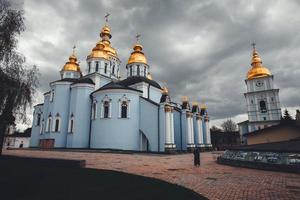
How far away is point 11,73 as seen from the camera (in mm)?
12164

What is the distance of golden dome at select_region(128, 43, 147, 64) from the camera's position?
1497 inches

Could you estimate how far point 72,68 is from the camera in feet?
123

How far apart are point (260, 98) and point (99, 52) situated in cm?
3850

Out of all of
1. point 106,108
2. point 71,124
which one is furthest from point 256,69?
point 71,124

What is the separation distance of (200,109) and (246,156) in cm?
2918

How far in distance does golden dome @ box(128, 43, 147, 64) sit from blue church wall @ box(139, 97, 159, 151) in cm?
1183

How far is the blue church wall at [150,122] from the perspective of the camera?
88.6 ft

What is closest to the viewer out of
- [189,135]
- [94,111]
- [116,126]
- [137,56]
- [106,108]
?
[116,126]

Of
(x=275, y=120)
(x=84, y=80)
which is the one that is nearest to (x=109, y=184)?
(x=84, y=80)

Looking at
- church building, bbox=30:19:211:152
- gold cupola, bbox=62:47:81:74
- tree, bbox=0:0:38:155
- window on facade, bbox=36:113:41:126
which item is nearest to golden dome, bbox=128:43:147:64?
church building, bbox=30:19:211:152

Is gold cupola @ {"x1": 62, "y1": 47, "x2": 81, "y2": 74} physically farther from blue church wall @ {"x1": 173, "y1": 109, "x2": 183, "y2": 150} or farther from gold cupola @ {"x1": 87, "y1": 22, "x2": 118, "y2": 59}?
blue church wall @ {"x1": 173, "y1": 109, "x2": 183, "y2": 150}

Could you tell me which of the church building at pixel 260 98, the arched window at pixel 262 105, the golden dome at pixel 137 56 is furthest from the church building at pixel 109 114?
the arched window at pixel 262 105

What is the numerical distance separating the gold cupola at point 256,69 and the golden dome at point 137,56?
90.8ft

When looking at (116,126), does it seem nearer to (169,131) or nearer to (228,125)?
(169,131)
